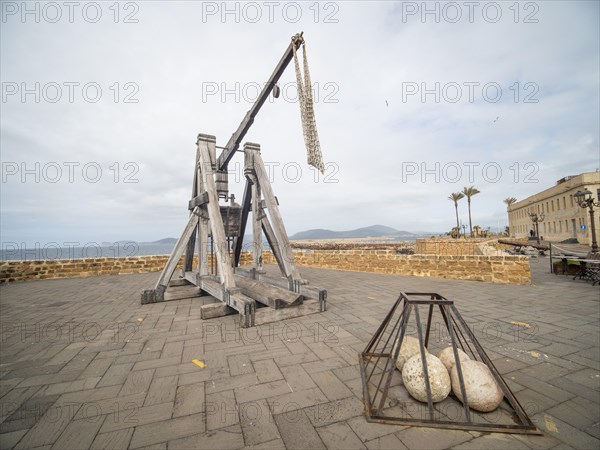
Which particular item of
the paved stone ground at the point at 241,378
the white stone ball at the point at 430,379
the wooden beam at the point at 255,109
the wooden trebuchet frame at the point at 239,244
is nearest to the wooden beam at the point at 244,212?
the wooden trebuchet frame at the point at 239,244

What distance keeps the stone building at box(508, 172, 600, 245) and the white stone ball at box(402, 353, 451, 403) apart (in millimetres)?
33448

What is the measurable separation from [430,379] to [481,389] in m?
0.37

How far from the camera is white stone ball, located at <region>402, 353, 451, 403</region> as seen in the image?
2141 mm

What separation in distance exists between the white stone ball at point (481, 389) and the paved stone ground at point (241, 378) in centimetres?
22

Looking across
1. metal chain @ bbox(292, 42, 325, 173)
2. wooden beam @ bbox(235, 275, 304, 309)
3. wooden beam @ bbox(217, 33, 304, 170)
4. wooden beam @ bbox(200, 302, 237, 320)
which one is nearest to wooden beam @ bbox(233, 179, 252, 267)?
wooden beam @ bbox(217, 33, 304, 170)

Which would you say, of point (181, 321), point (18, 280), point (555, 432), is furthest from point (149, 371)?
point (18, 280)

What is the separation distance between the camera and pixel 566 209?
111 ft

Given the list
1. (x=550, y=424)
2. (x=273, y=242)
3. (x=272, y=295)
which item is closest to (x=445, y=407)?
(x=550, y=424)

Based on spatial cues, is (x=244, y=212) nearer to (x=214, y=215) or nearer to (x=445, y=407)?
(x=214, y=215)

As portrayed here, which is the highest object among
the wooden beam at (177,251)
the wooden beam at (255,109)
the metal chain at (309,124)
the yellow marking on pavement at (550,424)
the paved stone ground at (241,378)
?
the wooden beam at (255,109)

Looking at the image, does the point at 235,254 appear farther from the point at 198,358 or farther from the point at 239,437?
the point at 239,437

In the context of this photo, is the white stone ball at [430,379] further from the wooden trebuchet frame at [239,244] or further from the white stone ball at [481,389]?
the wooden trebuchet frame at [239,244]

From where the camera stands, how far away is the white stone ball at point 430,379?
214cm

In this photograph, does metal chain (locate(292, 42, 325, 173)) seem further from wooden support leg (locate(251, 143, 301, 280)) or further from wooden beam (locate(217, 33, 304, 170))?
wooden support leg (locate(251, 143, 301, 280))
